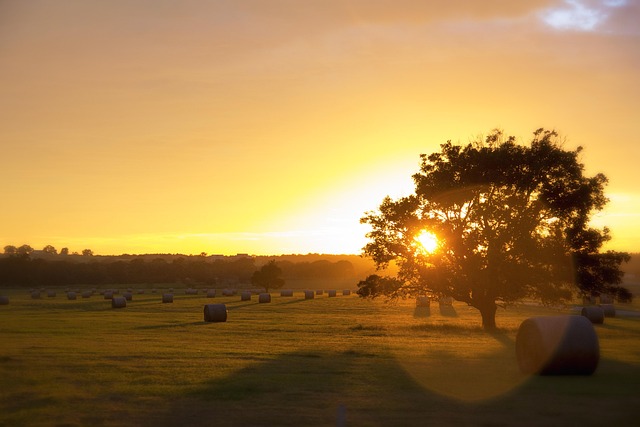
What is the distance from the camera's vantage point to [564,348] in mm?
21641

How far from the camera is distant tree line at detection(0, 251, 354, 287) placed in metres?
135

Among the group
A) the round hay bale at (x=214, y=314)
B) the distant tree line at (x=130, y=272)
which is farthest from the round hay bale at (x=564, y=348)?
the distant tree line at (x=130, y=272)

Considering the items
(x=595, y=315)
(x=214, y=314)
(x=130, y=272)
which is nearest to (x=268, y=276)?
(x=214, y=314)

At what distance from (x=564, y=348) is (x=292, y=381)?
25.8 feet

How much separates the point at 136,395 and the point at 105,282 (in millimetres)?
130967

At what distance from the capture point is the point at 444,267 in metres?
39.4

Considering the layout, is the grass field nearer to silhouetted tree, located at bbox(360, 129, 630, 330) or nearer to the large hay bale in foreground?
silhouetted tree, located at bbox(360, 129, 630, 330)

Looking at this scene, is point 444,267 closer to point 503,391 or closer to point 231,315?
point 231,315

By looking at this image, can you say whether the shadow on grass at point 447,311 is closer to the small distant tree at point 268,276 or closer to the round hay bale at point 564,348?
the round hay bale at point 564,348

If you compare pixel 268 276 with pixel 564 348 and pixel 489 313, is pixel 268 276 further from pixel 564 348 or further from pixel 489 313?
pixel 564 348

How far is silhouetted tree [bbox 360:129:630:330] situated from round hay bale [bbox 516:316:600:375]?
15655 millimetres

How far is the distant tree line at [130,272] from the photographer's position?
135 meters

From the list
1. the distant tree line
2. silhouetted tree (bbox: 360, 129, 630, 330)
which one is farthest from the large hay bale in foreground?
the distant tree line

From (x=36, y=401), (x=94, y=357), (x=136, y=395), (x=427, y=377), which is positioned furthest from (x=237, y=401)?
(x=94, y=357)
